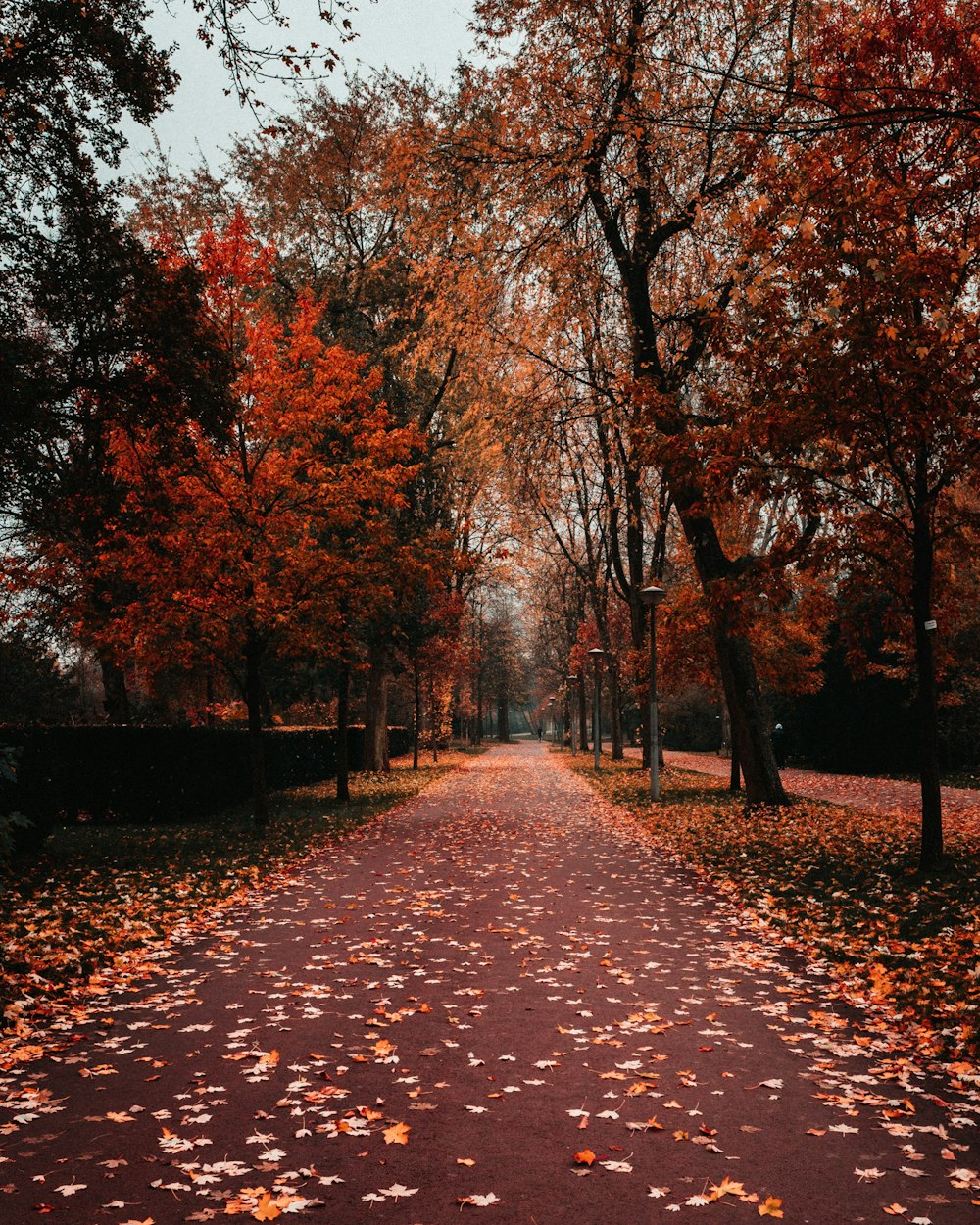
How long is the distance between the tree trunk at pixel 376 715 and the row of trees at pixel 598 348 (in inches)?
136

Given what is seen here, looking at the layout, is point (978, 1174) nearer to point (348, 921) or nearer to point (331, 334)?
point (348, 921)

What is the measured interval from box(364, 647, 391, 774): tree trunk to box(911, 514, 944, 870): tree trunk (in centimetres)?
1644

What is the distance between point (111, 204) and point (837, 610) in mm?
10473

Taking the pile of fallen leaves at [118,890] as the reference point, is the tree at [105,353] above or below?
above

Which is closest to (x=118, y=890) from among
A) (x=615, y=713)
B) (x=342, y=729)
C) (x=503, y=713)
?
(x=342, y=729)

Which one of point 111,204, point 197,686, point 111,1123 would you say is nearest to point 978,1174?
point 111,1123

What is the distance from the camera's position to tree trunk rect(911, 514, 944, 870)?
9.45m

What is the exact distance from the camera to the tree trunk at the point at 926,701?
9.45 meters

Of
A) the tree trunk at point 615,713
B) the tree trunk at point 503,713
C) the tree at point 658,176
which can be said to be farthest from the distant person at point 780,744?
the tree trunk at point 503,713

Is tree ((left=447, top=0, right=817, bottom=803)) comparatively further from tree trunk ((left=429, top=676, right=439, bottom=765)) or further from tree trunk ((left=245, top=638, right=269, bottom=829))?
tree trunk ((left=429, top=676, right=439, bottom=765))

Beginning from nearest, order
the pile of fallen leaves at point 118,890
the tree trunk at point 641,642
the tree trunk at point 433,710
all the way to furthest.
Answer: the pile of fallen leaves at point 118,890 < the tree trunk at point 641,642 < the tree trunk at point 433,710

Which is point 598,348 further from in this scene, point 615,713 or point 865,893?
point 615,713

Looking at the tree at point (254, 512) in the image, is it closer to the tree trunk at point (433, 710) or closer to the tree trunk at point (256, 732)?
the tree trunk at point (256, 732)

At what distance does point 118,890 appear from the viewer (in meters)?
9.46
